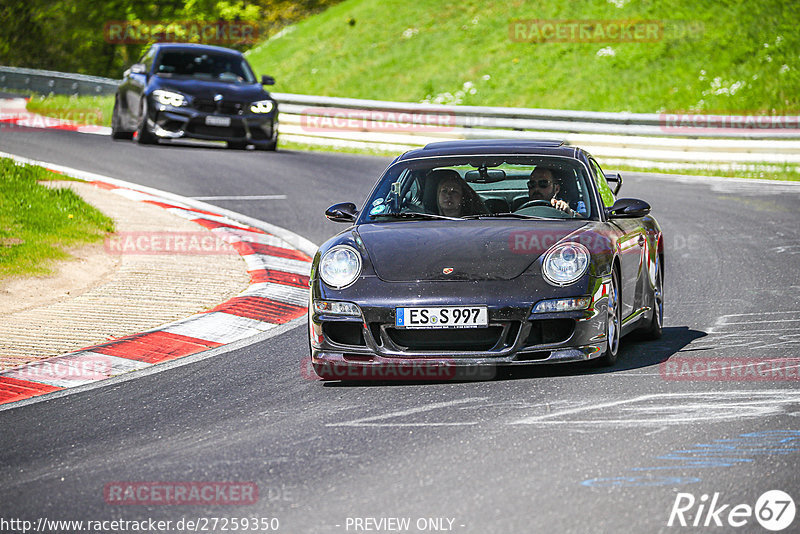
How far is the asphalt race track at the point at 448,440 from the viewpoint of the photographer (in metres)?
4.69

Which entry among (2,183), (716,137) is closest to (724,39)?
(716,137)

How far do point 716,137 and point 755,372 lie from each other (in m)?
14.6

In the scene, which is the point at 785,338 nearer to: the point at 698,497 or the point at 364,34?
the point at 698,497

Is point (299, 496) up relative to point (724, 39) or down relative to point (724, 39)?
down

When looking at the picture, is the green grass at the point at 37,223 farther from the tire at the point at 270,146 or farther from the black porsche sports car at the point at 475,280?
the tire at the point at 270,146

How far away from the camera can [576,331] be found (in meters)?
6.75

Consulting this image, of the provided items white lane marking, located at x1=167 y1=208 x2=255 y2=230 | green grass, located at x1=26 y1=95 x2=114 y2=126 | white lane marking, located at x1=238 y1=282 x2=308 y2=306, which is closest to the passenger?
white lane marking, located at x1=238 y1=282 x2=308 y2=306

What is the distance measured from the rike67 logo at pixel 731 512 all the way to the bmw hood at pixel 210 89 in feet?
53.3

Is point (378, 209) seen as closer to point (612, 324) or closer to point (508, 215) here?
point (508, 215)

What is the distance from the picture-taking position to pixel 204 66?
21.3 metres

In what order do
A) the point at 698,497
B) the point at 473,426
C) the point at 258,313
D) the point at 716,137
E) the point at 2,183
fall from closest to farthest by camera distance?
the point at 698,497
the point at 473,426
the point at 258,313
the point at 2,183
the point at 716,137

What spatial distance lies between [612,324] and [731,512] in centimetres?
266

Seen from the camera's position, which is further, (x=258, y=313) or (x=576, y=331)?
(x=258, y=313)

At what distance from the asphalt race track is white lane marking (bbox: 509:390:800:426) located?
14 mm
